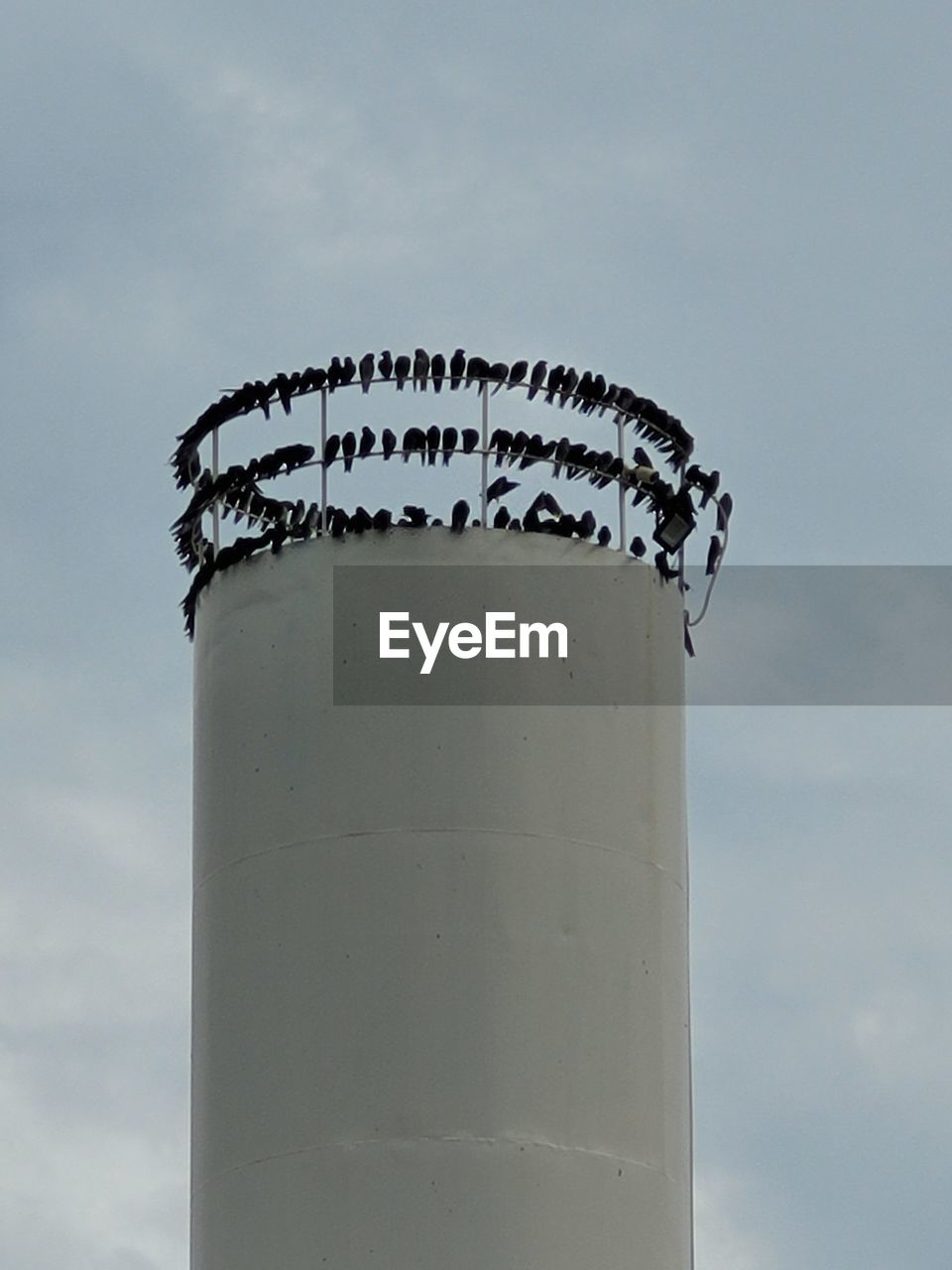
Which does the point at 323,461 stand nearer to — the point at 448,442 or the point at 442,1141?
the point at 448,442

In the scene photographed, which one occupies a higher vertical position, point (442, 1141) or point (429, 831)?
point (429, 831)

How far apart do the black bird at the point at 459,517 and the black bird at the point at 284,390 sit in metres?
2.66

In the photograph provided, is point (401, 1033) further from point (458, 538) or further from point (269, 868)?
point (458, 538)

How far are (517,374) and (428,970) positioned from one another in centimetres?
687

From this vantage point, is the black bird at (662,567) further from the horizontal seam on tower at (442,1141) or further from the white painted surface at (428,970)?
the horizontal seam on tower at (442,1141)

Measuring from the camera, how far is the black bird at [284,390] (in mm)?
43812

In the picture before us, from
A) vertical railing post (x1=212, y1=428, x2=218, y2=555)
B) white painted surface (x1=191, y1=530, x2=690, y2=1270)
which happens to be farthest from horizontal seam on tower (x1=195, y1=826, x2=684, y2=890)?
vertical railing post (x1=212, y1=428, x2=218, y2=555)

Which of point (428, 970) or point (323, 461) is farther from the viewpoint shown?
point (323, 461)

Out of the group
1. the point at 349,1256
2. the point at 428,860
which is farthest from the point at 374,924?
the point at 349,1256

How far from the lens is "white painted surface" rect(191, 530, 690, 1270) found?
4022 cm

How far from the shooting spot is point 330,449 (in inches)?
1698

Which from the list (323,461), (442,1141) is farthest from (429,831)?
(323,461)

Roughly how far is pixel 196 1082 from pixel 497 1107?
12.0 ft

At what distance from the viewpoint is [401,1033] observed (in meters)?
40.5
